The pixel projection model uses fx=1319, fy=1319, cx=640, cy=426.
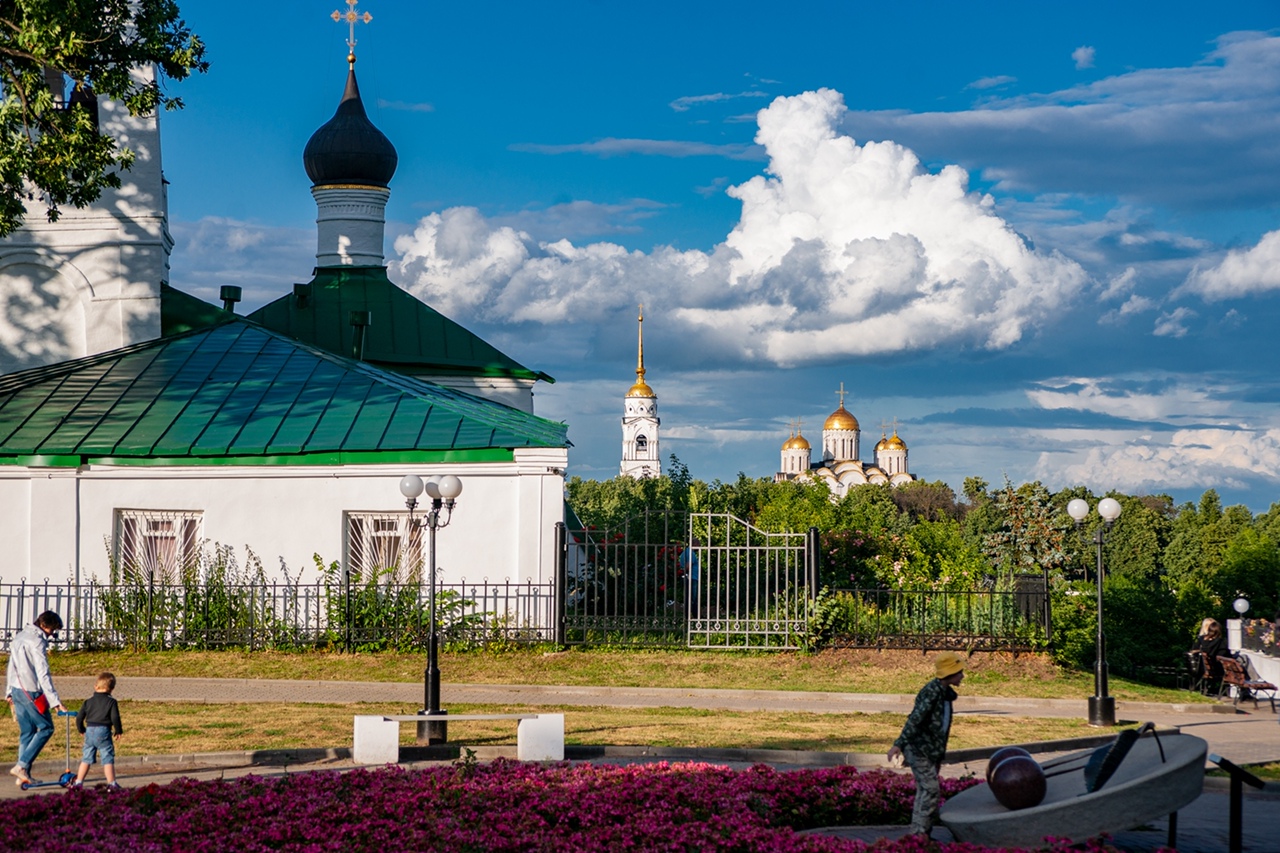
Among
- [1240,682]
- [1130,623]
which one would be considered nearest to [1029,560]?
[1130,623]

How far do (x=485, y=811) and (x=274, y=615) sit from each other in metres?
11.7

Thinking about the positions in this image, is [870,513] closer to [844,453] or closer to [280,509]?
[280,509]

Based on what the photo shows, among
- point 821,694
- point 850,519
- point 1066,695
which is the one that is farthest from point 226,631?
point 850,519

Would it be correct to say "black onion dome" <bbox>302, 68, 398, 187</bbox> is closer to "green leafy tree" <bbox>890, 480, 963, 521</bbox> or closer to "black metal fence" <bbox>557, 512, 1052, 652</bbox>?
"black metal fence" <bbox>557, 512, 1052, 652</bbox>

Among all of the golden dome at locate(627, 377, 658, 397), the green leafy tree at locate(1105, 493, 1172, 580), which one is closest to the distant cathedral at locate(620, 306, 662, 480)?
the golden dome at locate(627, 377, 658, 397)

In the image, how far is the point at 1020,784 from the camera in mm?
8898

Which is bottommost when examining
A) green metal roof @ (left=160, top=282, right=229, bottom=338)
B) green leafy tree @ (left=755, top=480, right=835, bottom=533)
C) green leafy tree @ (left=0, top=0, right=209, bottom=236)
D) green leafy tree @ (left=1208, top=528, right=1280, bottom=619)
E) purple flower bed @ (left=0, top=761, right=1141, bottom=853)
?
green leafy tree @ (left=1208, top=528, right=1280, bottom=619)

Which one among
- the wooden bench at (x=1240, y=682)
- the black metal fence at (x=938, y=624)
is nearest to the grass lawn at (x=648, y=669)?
the black metal fence at (x=938, y=624)

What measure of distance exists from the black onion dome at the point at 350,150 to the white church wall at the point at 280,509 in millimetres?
15104

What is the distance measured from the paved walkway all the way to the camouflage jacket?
2.47 feet

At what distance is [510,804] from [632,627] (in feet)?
35.3

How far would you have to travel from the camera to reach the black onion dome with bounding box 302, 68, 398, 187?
111 feet

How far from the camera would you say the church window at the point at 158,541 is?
2106 cm

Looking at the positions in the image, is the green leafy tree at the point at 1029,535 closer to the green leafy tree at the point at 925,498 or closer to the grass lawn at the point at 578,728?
the grass lawn at the point at 578,728
